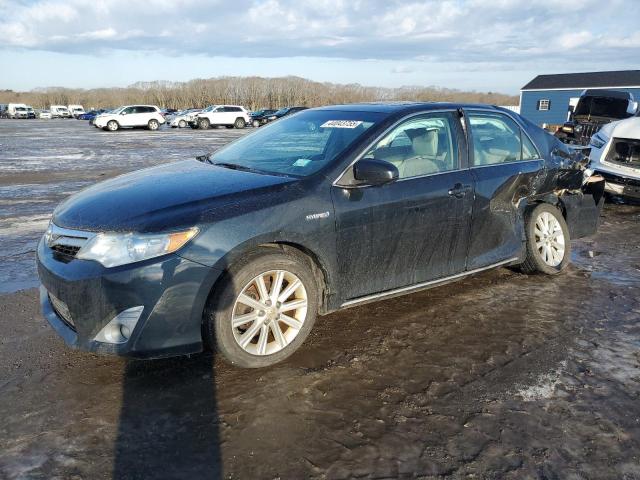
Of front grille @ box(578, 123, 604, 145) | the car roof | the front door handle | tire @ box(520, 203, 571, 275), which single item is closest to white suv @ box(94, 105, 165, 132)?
front grille @ box(578, 123, 604, 145)

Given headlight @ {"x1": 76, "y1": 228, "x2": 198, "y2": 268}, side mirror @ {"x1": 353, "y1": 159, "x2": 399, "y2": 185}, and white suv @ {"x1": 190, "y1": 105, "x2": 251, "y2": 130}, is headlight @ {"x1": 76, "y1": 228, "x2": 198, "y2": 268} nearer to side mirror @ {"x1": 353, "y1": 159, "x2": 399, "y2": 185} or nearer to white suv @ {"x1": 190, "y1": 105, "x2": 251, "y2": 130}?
side mirror @ {"x1": 353, "y1": 159, "x2": 399, "y2": 185}

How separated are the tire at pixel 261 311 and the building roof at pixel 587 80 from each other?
47.2 m

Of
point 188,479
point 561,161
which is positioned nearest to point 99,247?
point 188,479

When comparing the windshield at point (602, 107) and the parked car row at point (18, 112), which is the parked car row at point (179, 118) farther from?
the parked car row at point (18, 112)

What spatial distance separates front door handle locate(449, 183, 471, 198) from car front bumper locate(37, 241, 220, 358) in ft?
6.59

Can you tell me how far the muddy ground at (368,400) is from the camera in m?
2.56

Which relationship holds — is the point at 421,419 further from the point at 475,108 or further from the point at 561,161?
the point at 561,161

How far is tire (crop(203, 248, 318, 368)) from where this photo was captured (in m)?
3.22

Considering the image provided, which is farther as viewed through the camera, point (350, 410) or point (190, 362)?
point (190, 362)

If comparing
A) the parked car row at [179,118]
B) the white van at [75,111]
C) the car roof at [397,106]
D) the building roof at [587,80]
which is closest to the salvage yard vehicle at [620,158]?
the car roof at [397,106]

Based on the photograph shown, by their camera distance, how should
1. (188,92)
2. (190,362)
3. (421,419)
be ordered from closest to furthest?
(421,419) < (190,362) < (188,92)

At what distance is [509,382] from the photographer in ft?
10.8

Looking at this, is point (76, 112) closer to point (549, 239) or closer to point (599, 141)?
point (599, 141)

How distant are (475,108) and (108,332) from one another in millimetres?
3463
